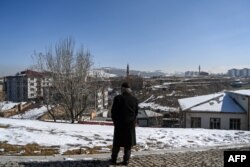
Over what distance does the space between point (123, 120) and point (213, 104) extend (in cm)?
3048

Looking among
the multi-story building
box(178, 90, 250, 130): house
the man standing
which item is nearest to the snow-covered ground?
the man standing

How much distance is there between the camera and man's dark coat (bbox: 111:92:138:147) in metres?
7.18

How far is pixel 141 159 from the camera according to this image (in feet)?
26.7

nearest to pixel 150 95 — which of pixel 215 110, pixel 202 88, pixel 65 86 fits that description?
pixel 202 88

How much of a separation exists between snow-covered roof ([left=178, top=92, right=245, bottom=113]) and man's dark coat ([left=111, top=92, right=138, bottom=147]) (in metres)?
28.3

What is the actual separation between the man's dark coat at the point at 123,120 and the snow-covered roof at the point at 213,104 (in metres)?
28.3

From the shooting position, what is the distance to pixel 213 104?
3600 centimetres

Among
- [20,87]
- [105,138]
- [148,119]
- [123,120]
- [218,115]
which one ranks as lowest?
[148,119]

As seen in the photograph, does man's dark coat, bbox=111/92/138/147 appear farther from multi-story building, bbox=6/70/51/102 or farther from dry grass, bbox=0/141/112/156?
multi-story building, bbox=6/70/51/102

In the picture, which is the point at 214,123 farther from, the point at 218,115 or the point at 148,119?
the point at 148,119

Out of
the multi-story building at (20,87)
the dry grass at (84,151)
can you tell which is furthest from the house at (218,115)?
the multi-story building at (20,87)

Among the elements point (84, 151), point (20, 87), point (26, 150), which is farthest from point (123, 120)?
point (20, 87)

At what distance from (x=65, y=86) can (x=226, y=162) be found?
2034cm

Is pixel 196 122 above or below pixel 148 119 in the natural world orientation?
above
